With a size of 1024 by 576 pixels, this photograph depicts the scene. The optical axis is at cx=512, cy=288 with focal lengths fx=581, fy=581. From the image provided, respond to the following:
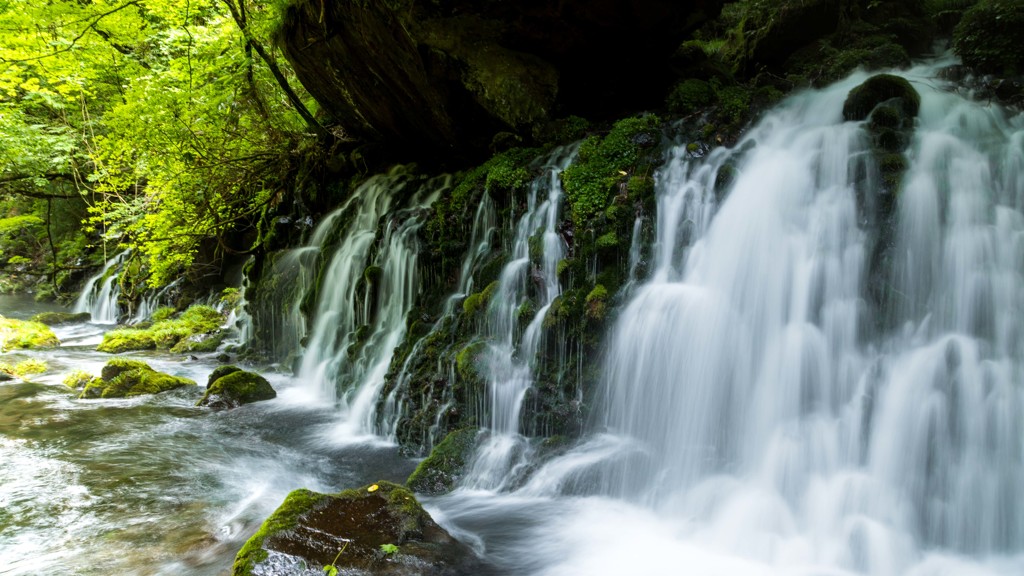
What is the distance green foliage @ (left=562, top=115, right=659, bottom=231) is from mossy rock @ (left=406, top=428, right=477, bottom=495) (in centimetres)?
265

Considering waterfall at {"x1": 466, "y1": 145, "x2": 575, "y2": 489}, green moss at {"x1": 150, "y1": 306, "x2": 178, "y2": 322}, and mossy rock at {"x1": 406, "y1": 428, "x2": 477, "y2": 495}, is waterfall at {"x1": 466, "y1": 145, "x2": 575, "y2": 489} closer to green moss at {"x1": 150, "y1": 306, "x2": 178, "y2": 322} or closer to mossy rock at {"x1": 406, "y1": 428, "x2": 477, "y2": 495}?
mossy rock at {"x1": 406, "y1": 428, "x2": 477, "y2": 495}

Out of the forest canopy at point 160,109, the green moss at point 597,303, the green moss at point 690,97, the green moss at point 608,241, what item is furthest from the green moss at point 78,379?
the green moss at point 690,97

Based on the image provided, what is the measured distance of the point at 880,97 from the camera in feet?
19.7

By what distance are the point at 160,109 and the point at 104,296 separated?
965 cm

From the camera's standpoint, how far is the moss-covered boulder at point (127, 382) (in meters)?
8.52

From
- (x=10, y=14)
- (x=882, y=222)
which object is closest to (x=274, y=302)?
(x=10, y=14)

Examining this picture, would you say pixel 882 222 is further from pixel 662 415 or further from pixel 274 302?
pixel 274 302

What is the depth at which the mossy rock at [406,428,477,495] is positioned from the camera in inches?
215

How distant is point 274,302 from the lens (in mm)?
11406

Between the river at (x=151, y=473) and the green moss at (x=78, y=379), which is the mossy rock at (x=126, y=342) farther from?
the green moss at (x=78, y=379)

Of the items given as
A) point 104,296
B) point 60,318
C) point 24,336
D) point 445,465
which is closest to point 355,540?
point 445,465

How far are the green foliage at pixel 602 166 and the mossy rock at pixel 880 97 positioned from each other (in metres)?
2.12

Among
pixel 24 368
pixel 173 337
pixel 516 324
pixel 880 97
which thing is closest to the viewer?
pixel 880 97

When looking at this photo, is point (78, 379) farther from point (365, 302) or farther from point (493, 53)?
point (493, 53)
